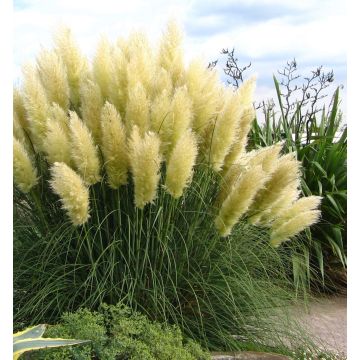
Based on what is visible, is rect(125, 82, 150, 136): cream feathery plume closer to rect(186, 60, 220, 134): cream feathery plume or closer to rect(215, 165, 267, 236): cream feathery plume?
rect(186, 60, 220, 134): cream feathery plume

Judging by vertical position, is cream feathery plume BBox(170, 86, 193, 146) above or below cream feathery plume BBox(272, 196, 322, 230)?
above

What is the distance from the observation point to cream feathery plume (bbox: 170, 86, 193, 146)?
2.65 m

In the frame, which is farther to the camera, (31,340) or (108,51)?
(108,51)

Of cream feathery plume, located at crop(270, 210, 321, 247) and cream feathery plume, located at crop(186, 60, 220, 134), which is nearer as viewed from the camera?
cream feathery plume, located at crop(186, 60, 220, 134)

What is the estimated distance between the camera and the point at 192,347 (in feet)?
8.52

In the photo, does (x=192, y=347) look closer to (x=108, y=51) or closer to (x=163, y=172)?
(x=163, y=172)

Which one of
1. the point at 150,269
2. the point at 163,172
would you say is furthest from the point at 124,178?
the point at 150,269

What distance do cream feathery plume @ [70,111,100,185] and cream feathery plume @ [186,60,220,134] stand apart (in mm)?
534

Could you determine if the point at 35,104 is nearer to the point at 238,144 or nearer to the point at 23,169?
the point at 23,169

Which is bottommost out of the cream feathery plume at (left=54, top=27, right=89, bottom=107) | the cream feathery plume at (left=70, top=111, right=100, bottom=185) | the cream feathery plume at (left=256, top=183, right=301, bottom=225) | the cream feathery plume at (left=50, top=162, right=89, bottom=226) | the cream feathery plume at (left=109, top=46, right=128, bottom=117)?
the cream feathery plume at (left=256, top=183, right=301, bottom=225)

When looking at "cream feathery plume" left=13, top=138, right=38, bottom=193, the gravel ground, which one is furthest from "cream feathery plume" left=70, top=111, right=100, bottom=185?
the gravel ground

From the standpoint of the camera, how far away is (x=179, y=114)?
8.79 feet

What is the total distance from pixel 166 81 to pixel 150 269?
89cm

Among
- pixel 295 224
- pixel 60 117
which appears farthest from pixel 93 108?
pixel 295 224
